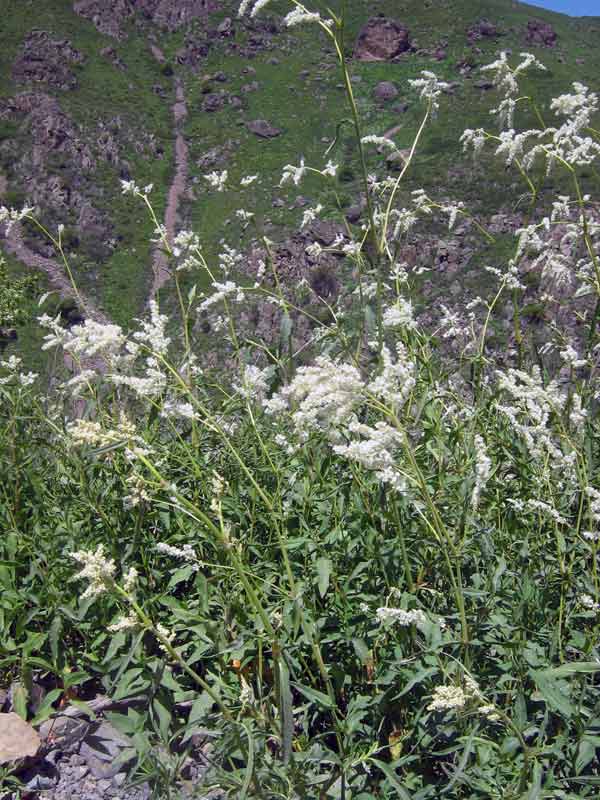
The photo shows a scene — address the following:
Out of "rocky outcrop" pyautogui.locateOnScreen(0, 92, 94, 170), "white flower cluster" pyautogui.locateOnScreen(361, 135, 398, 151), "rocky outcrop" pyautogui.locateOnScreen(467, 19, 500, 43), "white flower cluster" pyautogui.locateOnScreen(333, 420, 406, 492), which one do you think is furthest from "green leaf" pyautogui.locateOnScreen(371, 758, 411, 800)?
"rocky outcrop" pyautogui.locateOnScreen(467, 19, 500, 43)

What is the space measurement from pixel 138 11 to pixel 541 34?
51.8m

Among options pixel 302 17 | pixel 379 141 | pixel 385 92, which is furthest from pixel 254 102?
pixel 302 17

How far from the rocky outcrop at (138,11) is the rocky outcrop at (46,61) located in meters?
9.39

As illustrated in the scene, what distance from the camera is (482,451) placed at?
6.91 ft

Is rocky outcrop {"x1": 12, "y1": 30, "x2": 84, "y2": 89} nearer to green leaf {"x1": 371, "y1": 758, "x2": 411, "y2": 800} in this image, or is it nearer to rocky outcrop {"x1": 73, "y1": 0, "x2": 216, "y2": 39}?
rocky outcrop {"x1": 73, "y1": 0, "x2": 216, "y2": 39}

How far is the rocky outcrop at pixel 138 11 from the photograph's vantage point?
89750mm

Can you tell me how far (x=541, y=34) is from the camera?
279 feet

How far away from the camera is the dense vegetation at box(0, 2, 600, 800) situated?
77.4 inches

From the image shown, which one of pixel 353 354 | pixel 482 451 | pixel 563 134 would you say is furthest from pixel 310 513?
pixel 563 134

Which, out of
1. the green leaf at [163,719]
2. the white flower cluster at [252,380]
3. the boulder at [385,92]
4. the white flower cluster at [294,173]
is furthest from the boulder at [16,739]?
the boulder at [385,92]

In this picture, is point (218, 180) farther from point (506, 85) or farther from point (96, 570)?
point (96, 570)

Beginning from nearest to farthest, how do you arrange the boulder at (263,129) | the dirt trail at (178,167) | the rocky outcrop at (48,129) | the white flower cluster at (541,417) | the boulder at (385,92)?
the white flower cluster at (541,417), the dirt trail at (178,167), the rocky outcrop at (48,129), the boulder at (263,129), the boulder at (385,92)

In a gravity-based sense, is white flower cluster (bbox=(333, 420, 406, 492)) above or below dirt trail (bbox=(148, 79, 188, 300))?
above

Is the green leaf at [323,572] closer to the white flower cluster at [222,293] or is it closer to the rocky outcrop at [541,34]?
the white flower cluster at [222,293]
